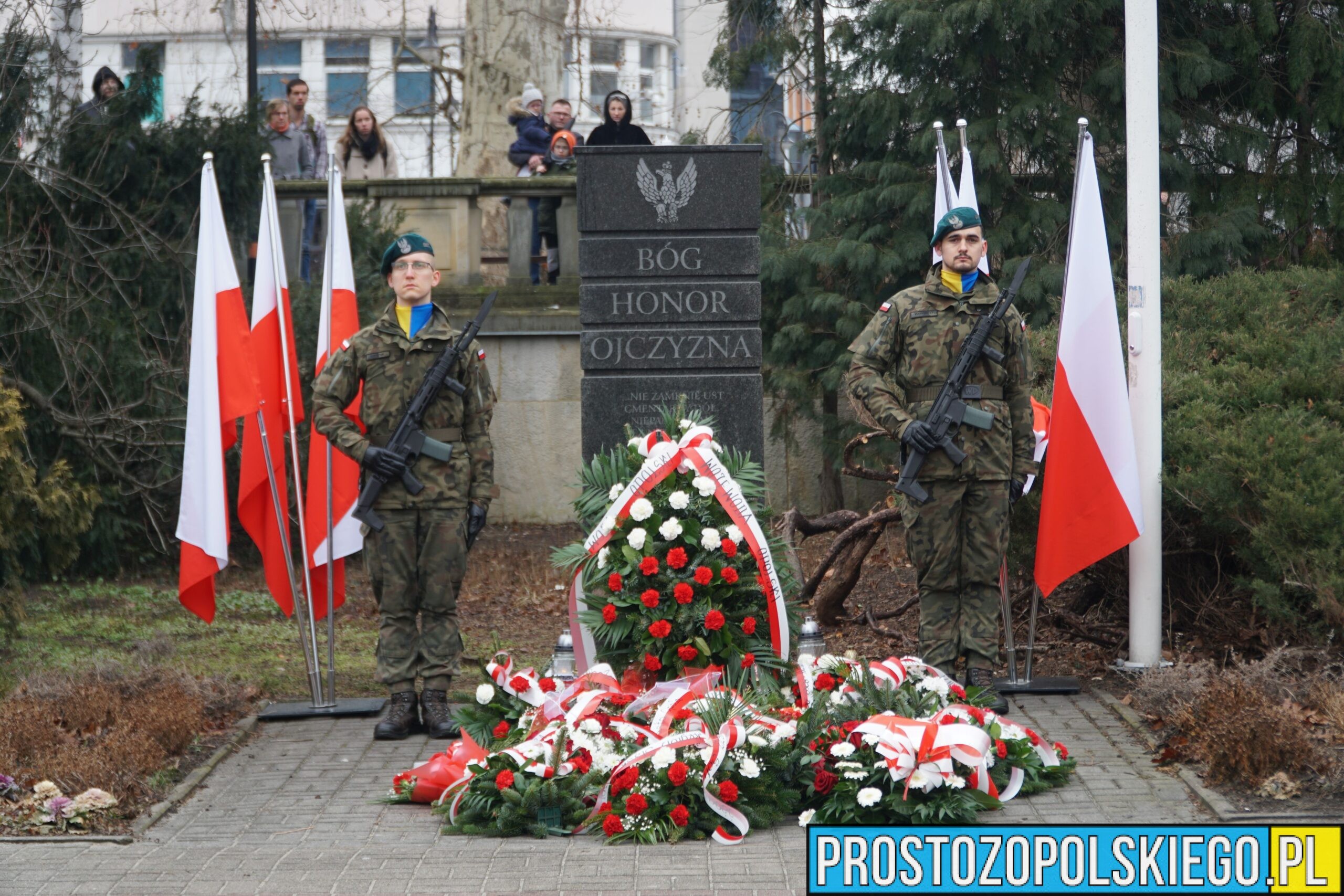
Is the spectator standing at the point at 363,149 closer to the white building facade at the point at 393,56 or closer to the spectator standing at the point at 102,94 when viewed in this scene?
the spectator standing at the point at 102,94

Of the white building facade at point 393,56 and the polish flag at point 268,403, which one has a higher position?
the white building facade at point 393,56

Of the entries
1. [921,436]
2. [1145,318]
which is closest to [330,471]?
[921,436]

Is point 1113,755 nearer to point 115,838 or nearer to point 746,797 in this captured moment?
point 746,797

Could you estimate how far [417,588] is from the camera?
7199mm

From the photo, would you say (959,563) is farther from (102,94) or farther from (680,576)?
(102,94)

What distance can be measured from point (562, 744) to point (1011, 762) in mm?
1675

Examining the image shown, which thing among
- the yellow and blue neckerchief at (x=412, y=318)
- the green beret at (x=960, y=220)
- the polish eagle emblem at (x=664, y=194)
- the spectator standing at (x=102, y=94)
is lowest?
the yellow and blue neckerchief at (x=412, y=318)

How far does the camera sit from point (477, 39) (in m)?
17.7

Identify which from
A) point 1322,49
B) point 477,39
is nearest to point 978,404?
point 1322,49

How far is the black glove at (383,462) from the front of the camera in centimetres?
693

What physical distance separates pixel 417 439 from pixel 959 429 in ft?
7.72

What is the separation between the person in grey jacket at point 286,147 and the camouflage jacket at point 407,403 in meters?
6.86

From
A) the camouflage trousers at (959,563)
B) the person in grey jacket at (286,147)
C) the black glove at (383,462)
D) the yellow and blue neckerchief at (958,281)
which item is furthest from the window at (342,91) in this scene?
the camouflage trousers at (959,563)

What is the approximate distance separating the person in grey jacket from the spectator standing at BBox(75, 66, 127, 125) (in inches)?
64.6
